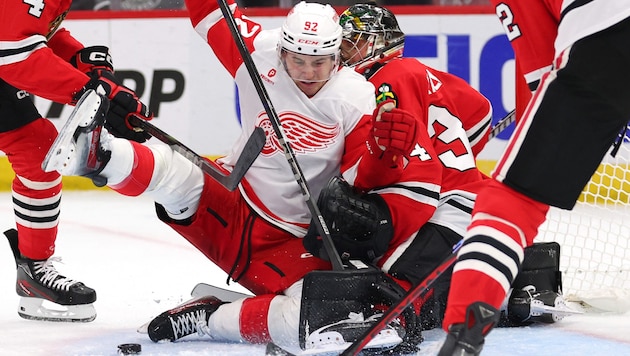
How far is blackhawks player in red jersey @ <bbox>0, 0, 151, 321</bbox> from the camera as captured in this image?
108 inches

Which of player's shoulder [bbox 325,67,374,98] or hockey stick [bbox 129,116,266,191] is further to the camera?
player's shoulder [bbox 325,67,374,98]

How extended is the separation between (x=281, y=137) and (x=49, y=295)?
2.93 feet

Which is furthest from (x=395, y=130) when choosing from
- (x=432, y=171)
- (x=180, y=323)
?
(x=180, y=323)

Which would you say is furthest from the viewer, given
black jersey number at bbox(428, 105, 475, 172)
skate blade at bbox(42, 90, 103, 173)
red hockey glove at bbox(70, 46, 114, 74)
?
red hockey glove at bbox(70, 46, 114, 74)

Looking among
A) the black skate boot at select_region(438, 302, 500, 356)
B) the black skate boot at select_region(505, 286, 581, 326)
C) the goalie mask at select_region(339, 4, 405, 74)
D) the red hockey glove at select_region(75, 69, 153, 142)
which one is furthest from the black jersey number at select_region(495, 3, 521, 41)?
the red hockey glove at select_region(75, 69, 153, 142)

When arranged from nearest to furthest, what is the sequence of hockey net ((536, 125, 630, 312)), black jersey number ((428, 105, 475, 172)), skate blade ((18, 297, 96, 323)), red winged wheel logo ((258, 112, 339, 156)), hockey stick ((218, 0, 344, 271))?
hockey stick ((218, 0, 344, 271)), red winged wheel logo ((258, 112, 339, 156)), black jersey number ((428, 105, 475, 172)), skate blade ((18, 297, 96, 323)), hockey net ((536, 125, 630, 312))

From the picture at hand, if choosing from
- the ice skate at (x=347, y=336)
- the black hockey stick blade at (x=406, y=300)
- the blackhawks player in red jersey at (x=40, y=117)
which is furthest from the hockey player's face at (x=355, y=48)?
the black hockey stick blade at (x=406, y=300)

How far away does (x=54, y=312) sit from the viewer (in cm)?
301

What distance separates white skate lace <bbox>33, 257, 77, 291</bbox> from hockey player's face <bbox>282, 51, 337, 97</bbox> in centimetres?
93

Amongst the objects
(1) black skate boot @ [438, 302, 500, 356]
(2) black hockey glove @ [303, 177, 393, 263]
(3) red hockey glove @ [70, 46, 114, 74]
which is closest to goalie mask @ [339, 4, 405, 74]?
(2) black hockey glove @ [303, 177, 393, 263]

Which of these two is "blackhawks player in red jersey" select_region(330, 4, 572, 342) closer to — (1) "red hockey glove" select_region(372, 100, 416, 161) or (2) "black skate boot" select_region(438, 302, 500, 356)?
(1) "red hockey glove" select_region(372, 100, 416, 161)

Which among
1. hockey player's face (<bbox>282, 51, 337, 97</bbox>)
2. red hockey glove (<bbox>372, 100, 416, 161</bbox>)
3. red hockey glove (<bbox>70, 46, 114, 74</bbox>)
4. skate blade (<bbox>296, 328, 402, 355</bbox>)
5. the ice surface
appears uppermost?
hockey player's face (<bbox>282, 51, 337, 97</bbox>)

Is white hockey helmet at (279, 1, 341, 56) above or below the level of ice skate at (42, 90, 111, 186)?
above

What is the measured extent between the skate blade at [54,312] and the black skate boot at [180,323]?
378 millimetres
